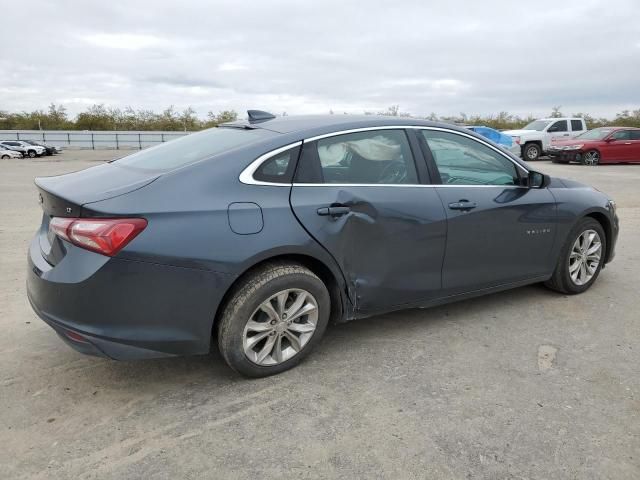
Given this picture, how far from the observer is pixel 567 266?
4.39 meters

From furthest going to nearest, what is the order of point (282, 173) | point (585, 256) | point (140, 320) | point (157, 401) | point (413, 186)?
1. point (585, 256)
2. point (413, 186)
3. point (282, 173)
4. point (157, 401)
5. point (140, 320)

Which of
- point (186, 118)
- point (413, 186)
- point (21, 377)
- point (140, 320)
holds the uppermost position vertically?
point (186, 118)

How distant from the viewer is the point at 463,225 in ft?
11.8

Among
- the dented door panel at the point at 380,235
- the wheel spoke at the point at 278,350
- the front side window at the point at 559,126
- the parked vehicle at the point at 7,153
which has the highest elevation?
the parked vehicle at the point at 7,153

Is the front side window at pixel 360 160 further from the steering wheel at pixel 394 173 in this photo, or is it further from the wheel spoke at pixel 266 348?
the wheel spoke at pixel 266 348

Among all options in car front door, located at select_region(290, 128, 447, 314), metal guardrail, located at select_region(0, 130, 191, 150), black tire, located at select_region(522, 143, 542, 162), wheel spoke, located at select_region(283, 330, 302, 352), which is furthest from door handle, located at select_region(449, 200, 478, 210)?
metal guardrail, located at select_region(0, 130, 191, 150)

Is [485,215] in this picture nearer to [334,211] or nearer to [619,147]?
[334,211]

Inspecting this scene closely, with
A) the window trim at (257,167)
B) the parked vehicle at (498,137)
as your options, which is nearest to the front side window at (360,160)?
the window trim at (257,167)

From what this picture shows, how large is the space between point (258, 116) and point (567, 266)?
282cm

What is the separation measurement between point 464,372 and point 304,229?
1.30 meters

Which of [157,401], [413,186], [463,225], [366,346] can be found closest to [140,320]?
[157,401]

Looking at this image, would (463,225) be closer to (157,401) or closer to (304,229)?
(304,229)

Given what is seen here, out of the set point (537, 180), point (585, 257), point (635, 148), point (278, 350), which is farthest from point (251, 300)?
point (635, 148)

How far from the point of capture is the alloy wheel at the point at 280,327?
2945 millimetres
